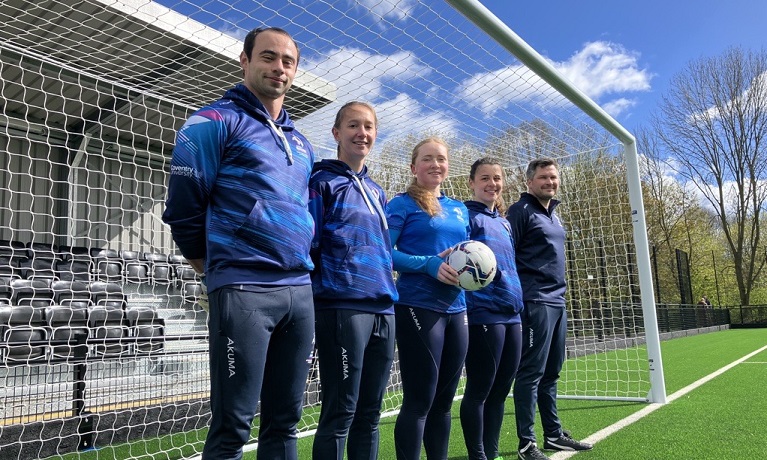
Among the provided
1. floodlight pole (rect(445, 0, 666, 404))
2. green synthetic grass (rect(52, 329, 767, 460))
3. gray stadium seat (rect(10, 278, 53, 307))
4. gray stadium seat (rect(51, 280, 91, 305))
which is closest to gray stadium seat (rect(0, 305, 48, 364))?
gray stadium seat (rect(10, 278, 53, 307))

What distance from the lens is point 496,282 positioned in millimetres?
3395

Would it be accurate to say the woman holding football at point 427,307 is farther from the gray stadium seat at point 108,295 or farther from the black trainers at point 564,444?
the gray stadium seat at point 108,295

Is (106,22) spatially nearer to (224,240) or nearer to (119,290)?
(119,290)

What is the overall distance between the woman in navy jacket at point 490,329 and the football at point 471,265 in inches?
16.8

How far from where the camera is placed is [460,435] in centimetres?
462

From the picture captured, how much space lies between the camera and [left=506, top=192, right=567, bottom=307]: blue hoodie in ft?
13.1

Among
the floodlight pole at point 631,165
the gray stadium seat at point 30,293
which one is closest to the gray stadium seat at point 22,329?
the gray stadium seat at point 30,293

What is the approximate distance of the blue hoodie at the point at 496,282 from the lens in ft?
10.9

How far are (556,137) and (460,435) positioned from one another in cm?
405

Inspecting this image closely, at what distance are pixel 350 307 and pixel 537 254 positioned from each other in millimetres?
2108

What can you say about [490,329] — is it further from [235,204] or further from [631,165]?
[631,165]

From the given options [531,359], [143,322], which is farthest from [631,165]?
[143,322]

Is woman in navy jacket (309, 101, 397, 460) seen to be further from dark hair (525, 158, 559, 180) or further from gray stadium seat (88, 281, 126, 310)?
gray stadium seat (88, 281, 126, 310)

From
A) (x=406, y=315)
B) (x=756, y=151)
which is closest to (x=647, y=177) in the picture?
(x=756, y=151)
